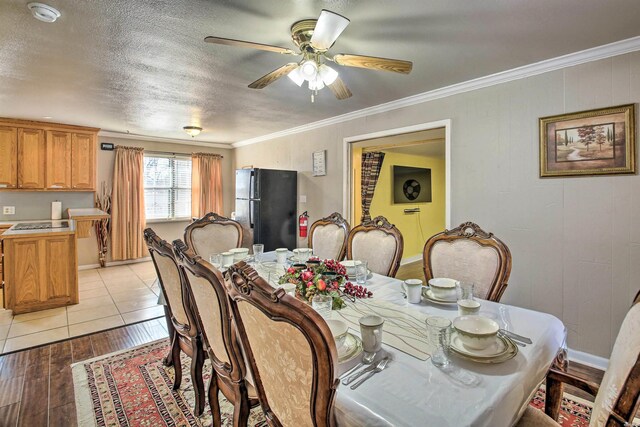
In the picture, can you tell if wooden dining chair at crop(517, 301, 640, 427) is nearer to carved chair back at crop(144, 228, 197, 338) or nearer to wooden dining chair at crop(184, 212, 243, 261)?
carved chair back at crop(144, 228, 197, 338)

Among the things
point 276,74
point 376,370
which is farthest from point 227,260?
point 376,370

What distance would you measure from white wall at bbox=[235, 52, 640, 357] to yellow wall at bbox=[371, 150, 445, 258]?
2.58m

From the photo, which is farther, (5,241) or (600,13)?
(5,241)

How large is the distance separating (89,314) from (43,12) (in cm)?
294

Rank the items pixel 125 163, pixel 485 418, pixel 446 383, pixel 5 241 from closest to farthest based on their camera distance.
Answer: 1. pixel 485 418
2. pixel 446 383
3. pixel 5 241
4. pixel 125 163

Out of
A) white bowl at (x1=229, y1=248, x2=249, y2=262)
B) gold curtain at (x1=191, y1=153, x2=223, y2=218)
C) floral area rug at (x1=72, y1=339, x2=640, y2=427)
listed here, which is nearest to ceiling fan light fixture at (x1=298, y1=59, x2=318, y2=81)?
white bowl at (x1=229, y1=248, x2=249, y2=262)

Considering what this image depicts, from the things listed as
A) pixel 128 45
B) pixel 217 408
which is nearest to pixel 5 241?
pixel 128 45

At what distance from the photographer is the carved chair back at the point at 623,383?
0.76m

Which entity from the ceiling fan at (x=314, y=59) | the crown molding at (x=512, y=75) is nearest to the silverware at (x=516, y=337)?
the ceiling fan at (x=314, y=59)

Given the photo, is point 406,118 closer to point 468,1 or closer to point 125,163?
point 468,1

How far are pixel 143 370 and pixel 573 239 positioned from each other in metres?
3.42

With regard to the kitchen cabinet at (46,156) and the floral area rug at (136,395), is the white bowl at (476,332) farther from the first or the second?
the kitchen cabinet at (46,156)

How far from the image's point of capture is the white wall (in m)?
2.27

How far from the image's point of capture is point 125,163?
5586mm
